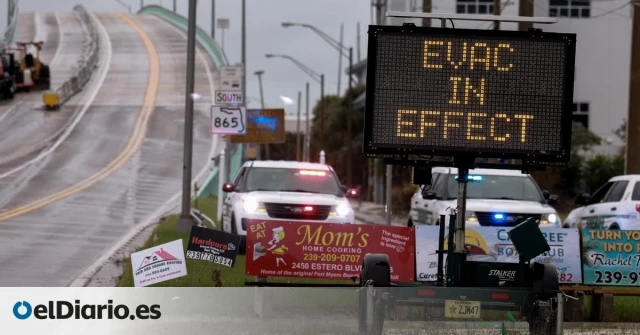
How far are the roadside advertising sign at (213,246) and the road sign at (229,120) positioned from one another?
12.9 metres

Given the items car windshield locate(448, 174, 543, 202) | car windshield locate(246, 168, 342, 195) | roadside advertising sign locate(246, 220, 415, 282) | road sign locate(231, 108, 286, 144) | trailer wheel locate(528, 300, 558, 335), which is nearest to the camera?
trailer wheel locate(528, 300, 558, 335)

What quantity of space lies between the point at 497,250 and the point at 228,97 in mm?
13286

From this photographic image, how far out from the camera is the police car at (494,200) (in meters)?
21.1

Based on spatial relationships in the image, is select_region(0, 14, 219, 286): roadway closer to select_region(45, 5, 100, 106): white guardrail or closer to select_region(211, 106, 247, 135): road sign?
select_region(45, 5, 100, 106): white guardrail


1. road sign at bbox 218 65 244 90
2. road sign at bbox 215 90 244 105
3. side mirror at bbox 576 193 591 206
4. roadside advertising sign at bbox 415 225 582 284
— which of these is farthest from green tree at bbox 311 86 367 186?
roadside advertising sign at bbox 415 225 582 284

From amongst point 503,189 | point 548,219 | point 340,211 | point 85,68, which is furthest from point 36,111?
point 548,219

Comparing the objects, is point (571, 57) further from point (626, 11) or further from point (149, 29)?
point (149, 29)

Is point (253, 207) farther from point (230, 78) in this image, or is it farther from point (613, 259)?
point (613, 259)

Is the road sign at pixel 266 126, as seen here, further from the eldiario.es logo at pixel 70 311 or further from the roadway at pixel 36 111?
the eldiario.es logo at pixel 70 311

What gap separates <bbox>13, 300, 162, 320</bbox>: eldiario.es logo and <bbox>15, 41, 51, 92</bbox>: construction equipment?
5141 centimetres

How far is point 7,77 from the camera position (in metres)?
59.7

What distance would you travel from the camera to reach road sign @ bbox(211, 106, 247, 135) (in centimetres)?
2666

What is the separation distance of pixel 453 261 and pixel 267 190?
36.9 feet

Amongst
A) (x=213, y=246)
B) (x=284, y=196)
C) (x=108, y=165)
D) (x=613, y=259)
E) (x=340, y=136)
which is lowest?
(x=340, y=136)
